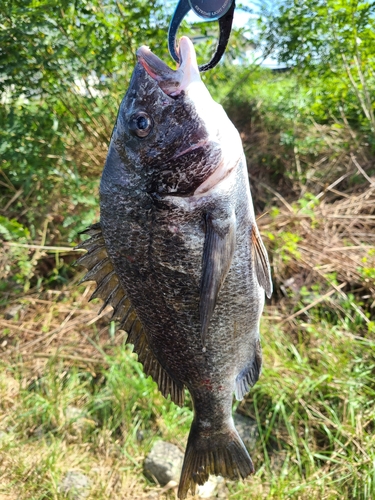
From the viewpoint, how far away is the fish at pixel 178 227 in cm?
144

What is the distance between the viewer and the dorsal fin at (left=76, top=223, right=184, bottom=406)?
1707 mm

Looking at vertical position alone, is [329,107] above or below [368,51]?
below

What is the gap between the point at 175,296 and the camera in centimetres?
160

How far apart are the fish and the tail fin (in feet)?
1.04

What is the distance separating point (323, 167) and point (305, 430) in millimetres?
3764

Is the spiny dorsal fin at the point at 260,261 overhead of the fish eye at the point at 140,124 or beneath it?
beneath

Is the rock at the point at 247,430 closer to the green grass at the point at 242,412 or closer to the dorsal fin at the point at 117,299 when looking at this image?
the green grass at the point at 242,412

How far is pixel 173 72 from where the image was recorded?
1.42m

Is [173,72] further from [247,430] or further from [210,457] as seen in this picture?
[247,430]

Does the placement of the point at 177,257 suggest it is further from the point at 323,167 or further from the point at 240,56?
Answer: the point at 323,167

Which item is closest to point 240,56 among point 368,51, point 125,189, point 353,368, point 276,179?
point 368,51

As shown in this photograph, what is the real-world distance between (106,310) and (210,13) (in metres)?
3.49

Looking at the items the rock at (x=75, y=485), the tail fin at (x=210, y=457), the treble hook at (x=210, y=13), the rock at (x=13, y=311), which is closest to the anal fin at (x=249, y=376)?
the tail fin at (x=210, y=457)

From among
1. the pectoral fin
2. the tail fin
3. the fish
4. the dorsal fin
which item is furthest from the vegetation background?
the pectoral fin
